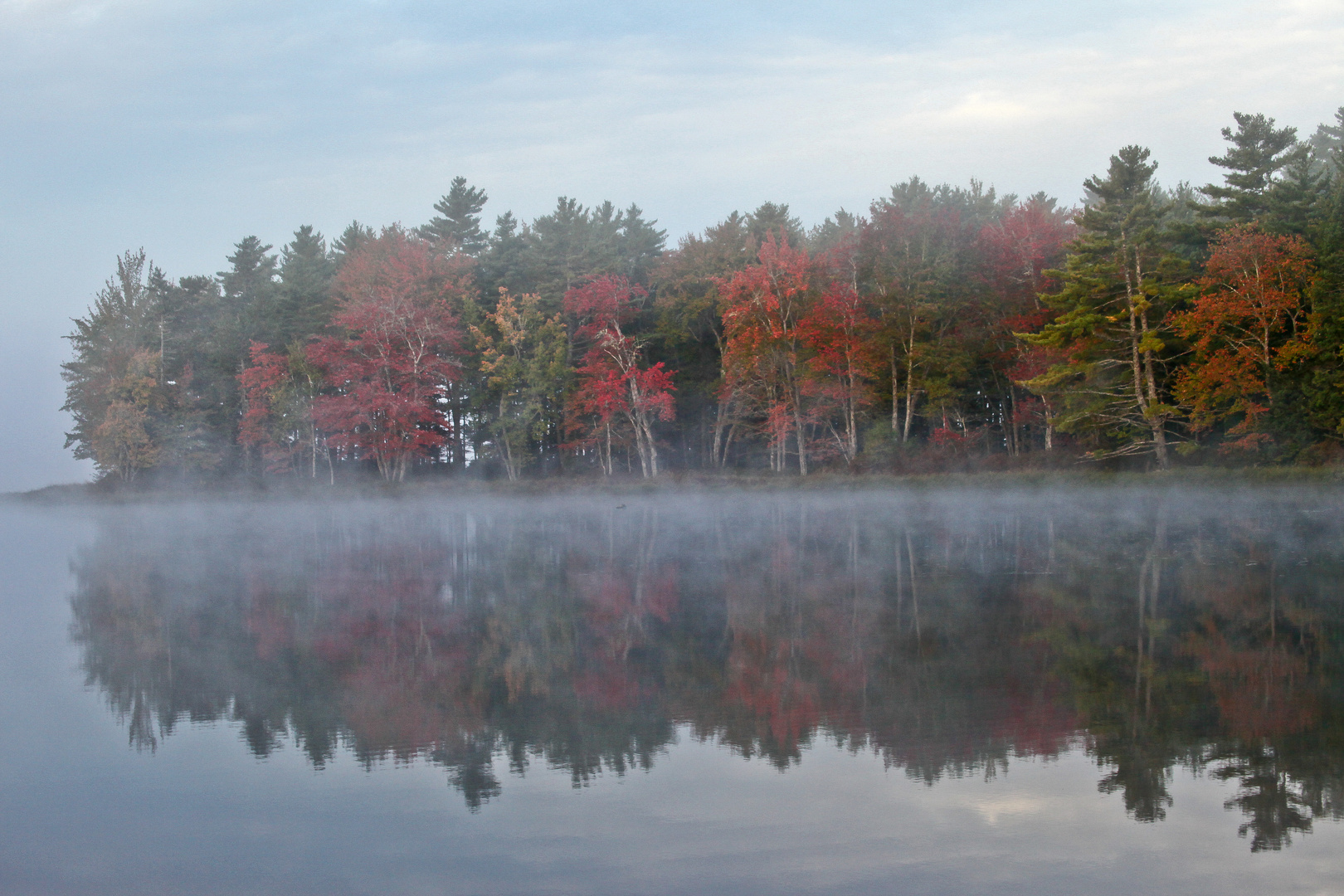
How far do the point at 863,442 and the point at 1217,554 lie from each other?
84.0ft

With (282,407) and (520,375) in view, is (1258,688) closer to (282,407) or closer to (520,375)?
(520,375)

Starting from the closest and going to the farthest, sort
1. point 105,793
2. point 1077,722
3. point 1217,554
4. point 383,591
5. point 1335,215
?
point 105,793 < point 1077,722 < point 383,591 < point 1217,554 < point 1335,215

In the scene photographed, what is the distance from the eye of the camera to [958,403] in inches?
1673

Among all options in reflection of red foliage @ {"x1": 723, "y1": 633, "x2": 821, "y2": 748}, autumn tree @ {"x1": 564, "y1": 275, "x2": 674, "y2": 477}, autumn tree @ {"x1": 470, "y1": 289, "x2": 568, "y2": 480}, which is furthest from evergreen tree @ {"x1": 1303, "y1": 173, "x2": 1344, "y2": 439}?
autumn tree @ {"x1": 470, "y1": 289, "x2": 568, "y2": 480}

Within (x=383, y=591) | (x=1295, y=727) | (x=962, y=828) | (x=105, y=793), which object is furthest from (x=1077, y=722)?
(x=383, y=591)

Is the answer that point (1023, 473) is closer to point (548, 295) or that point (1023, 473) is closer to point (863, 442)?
point (863, 442)

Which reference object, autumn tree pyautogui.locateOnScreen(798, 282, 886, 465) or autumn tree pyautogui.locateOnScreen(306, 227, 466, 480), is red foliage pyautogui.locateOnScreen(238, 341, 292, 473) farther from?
autumn tree pyautogui.locateOnScreen(798, 282, 886, 465)

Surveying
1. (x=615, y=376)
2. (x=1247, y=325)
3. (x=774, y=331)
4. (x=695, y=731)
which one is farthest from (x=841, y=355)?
(x=695, y=731)

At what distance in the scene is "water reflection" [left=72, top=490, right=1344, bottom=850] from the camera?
6500 mm

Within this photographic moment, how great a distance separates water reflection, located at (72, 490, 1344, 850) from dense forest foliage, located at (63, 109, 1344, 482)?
13.8 m

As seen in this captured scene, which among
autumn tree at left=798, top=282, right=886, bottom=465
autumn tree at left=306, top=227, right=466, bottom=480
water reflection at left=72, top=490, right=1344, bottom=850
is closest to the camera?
water reflection at left=72, top=490, right=1344, bottom=850

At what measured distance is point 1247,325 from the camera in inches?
1240

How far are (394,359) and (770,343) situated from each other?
1726 cm

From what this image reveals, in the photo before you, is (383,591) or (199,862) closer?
(199,862)
